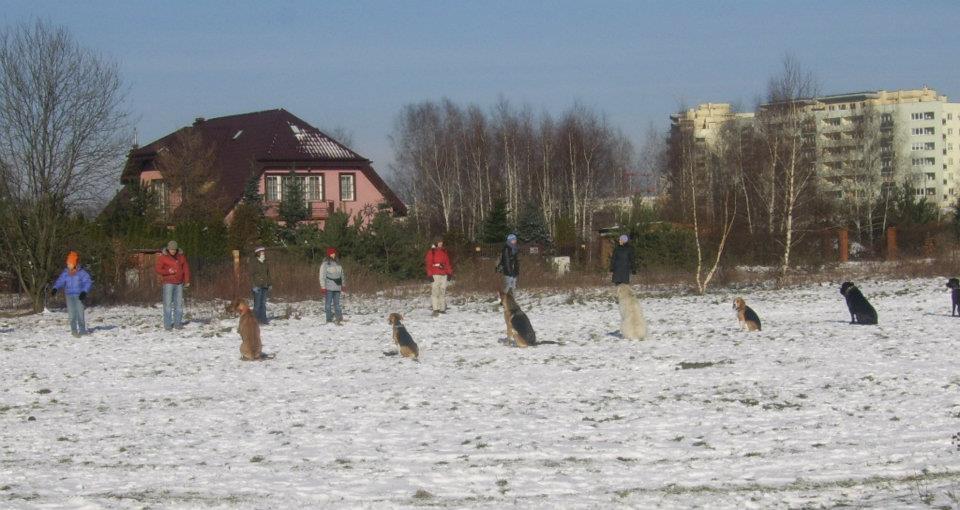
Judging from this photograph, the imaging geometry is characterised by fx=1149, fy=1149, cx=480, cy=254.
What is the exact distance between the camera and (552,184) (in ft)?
258

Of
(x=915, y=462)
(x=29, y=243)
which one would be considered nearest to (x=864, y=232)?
(x=29, y=243)

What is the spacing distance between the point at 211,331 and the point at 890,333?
1281 cm

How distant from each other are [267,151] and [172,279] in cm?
3767

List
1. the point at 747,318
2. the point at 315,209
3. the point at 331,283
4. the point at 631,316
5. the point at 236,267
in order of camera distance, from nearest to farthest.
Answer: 1. the point at 631,316
2. the point at 747,318
3. the point at 331,283
4. the point at 236,267
5. the point at 315,209

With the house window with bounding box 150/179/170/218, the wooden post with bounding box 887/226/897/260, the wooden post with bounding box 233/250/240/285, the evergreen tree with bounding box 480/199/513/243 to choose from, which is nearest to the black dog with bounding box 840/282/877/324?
the wooden post with bounding box 233/250/240/285

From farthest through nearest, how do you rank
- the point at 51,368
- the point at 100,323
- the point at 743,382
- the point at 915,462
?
the point at 100,323
the point at 51,368
the point at 743,382
the point at 915,462

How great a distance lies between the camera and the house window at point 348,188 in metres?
62.4

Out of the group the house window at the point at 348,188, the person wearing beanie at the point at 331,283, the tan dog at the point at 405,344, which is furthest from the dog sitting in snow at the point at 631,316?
the house window at the point at 348,188

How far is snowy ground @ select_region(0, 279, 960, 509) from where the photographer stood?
28.3 ft

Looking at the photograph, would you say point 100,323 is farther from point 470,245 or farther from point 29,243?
point 470,245

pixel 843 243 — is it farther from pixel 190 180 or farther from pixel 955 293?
pixel 190 180

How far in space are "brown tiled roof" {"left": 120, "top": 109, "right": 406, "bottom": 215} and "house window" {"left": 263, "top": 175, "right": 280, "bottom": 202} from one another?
1.03 meters

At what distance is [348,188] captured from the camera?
62.7 meters

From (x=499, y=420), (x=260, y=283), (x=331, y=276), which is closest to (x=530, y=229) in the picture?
(x=260, y=283)
